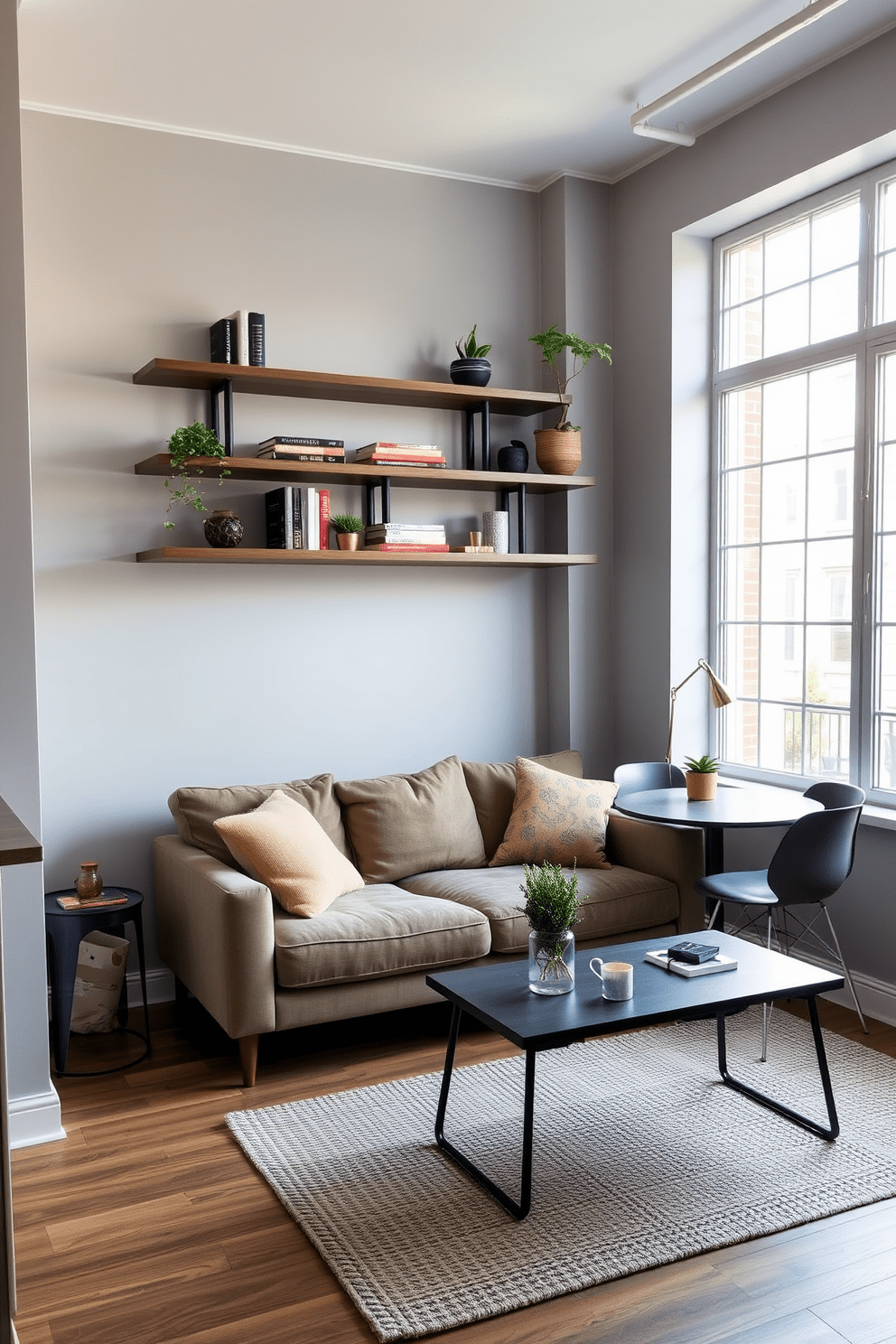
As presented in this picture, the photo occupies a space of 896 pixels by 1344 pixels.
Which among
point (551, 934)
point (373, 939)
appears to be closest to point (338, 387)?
point (373, 939)

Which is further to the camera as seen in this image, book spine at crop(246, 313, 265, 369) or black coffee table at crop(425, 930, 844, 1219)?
book spine at crop(246, 313, 265, 369)

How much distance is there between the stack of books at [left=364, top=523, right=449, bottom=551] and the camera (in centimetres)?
414

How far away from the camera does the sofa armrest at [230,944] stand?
3162mm

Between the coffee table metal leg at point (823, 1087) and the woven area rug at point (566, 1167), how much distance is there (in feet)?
0.09

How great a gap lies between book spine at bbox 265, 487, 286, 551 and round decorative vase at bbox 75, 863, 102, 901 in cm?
124

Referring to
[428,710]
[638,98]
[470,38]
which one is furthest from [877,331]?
[428,710]

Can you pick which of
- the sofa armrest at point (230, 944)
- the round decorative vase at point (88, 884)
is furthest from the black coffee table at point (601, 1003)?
the round decorative vase at point (88, 884)

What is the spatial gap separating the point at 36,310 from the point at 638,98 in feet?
7.41

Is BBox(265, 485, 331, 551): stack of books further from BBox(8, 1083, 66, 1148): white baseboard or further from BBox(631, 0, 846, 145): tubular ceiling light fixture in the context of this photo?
BBox(8, 1083, 66, 1148): white baseboard

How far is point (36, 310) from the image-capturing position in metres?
3.80

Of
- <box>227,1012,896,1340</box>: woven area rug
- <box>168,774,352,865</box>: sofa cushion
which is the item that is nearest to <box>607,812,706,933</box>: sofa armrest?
<box>227,1012,896,1340</box>: woven area rug

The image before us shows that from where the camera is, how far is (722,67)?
336 centimetres

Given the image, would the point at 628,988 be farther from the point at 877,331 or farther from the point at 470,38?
the point at 470,38

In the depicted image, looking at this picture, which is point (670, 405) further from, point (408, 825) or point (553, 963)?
point (553, 963)
